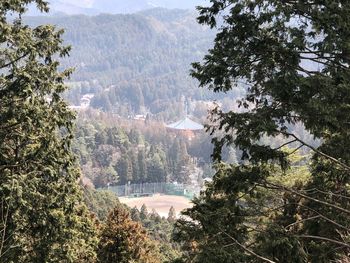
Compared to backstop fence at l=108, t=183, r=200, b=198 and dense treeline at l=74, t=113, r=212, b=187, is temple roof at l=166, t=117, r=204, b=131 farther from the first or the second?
backstop fence at l=108, t=183, r=200, b=198

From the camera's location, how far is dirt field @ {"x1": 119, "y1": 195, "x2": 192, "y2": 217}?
8962cm

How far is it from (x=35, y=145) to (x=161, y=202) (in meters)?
86.5

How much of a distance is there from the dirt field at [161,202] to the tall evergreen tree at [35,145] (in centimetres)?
7818

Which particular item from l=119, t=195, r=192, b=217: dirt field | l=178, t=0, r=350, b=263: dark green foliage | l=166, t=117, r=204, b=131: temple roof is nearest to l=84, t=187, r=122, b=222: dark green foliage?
l=119, t=195, r=192, b=217: dirt field

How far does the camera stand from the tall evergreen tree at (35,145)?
8773 millimetres

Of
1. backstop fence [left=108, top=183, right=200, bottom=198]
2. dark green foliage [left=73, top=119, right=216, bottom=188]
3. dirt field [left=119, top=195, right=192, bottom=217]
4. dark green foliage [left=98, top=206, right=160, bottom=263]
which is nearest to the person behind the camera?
dark green foliage [left=98, top=206, right=160, bottom=263]

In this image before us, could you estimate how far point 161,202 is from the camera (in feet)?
311

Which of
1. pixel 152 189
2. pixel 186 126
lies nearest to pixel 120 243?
pixel 152 189

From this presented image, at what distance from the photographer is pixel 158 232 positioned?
47.6 m

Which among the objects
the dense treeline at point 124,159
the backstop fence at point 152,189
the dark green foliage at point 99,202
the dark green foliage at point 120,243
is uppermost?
the dark green foliage at point 120,243

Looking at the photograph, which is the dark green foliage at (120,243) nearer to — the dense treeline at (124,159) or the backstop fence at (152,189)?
the dense treeline at (124,159)

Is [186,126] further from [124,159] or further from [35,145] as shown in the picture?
[35,145]

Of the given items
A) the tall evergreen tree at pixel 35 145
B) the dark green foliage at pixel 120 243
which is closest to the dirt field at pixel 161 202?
the dark green foliage at pixel 120 243

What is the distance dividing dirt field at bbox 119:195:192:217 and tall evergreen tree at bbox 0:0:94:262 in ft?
256
